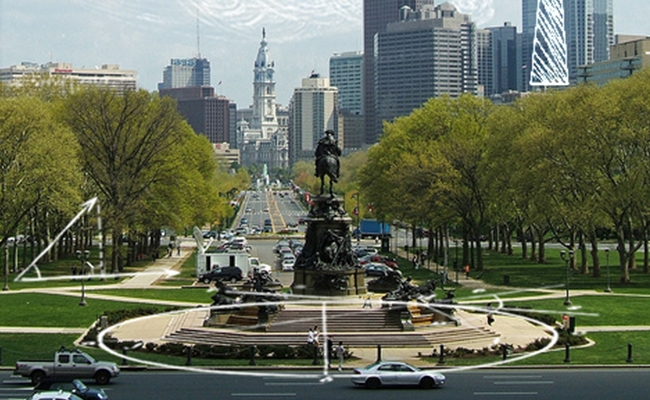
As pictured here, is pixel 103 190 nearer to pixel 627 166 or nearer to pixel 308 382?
pixel 627 166

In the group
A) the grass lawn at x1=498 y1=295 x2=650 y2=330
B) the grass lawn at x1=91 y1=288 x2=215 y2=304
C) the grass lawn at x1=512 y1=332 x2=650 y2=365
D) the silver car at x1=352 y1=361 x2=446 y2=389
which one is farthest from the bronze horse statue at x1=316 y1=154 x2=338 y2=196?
the silver car at x1=352 y1=361 x2=446 y2=389

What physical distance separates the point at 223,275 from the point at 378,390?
4504cm

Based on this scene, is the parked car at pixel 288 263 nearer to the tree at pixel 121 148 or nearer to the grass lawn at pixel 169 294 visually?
the tree at pixel 121 148

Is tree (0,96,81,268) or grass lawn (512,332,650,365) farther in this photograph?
tree (0,96,81,268)

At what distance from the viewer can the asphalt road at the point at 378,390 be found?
38781mm

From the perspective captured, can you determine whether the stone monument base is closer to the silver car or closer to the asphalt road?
the asphalt road

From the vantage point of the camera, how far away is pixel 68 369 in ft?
135

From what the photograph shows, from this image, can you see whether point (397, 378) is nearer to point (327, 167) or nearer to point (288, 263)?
point (327, 167)

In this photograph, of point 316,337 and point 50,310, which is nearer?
point 316,337

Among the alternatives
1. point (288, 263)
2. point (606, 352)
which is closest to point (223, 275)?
point (288, 263)

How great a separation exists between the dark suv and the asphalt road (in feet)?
Answer: 129

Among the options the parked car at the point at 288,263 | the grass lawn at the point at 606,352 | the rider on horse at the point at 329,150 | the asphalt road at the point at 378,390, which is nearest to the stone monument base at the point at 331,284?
the rider on horse at the point at 329,150

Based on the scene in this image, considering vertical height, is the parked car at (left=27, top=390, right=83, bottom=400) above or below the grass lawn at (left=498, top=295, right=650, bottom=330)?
above

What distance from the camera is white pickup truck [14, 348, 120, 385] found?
41125 mm
